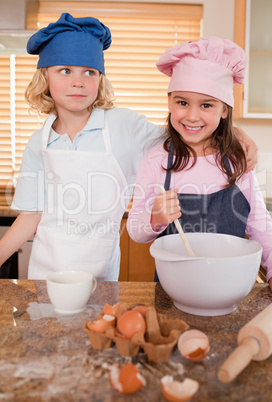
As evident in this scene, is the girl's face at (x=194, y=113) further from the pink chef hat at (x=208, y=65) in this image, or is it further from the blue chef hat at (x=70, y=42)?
the blue chef hat at (x=70, y=42)

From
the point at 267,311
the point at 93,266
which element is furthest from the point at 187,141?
the point at 267,311

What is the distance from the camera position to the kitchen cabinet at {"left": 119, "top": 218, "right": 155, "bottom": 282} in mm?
2367

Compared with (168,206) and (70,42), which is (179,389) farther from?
(70,42)

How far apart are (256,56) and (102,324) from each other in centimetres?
213

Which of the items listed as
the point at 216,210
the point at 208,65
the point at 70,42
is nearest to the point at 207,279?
the point at 216,210

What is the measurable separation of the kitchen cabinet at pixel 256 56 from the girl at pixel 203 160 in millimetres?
1274

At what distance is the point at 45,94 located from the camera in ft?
4.54

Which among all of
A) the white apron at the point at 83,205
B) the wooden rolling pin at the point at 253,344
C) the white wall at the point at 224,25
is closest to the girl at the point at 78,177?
the white apron at the point at 83,205

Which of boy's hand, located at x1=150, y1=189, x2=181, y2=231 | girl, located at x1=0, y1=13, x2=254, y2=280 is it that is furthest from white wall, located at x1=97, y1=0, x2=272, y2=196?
boy's hand, located at x1=150, y1=189, x2=181, y2=231

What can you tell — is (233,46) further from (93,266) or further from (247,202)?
(93,266)

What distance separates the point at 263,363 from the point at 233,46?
0.80 m

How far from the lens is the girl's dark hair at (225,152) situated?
1205 millimetres

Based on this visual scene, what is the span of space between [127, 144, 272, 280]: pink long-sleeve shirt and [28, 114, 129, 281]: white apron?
0.47 feet

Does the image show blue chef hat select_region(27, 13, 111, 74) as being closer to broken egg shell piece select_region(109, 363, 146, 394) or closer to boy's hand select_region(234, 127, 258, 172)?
boy's hand select_region(234, 127, 258, 172)
